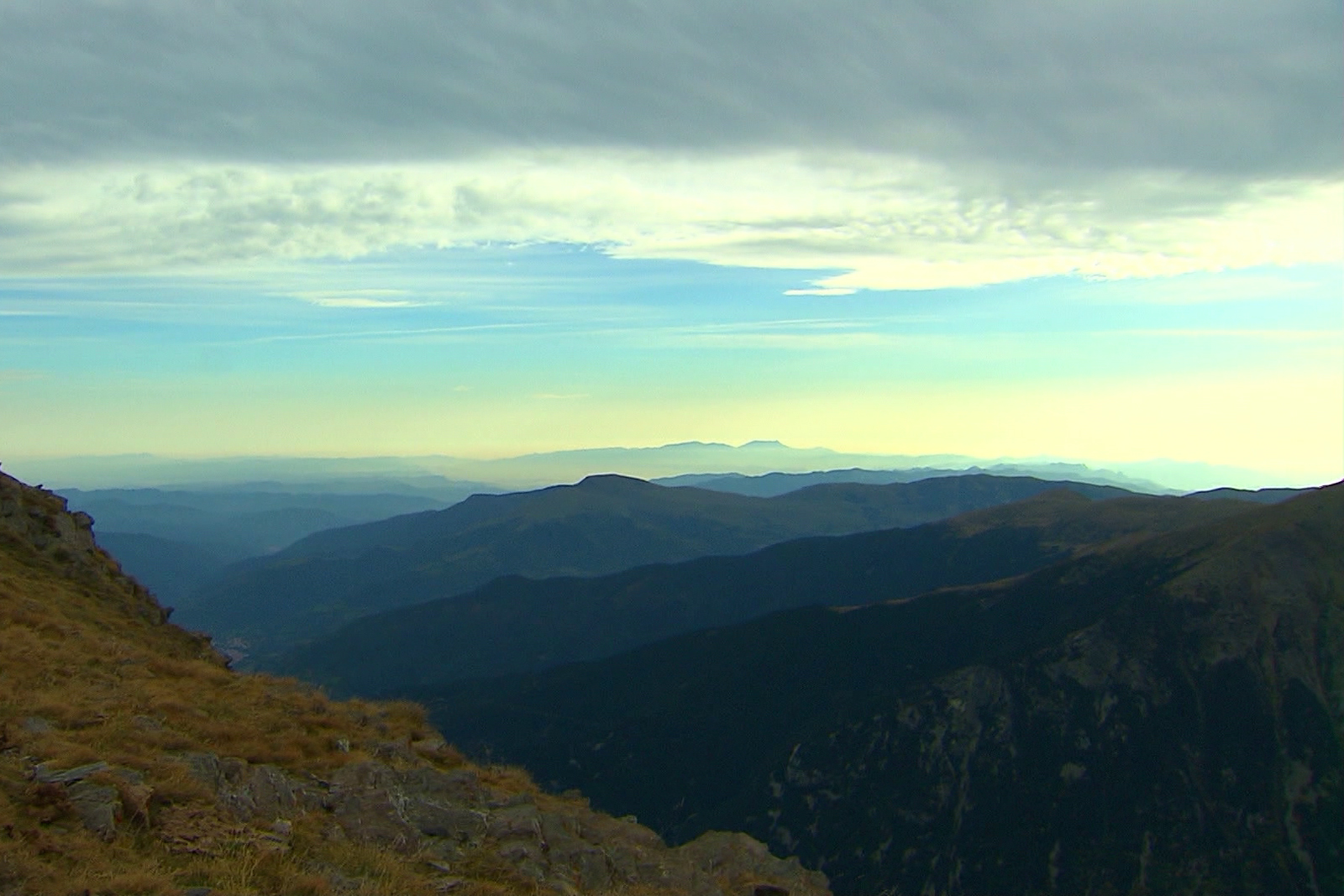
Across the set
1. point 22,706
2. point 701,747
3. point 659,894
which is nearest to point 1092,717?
point 701,747

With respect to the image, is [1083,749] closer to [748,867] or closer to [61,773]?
[748,867]

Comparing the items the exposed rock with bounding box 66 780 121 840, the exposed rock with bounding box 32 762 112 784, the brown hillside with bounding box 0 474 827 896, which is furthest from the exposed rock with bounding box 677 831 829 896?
the exposed rock with bounding box 32 762 112 784

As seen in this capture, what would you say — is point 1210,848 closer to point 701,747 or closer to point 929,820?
point 929,820

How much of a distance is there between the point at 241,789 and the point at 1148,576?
603 feet

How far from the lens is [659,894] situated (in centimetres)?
2089

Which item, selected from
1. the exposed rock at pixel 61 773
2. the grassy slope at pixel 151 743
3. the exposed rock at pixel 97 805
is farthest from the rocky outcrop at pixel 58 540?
the exposed rock at pixel 97 805

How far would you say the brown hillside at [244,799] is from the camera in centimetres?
1477

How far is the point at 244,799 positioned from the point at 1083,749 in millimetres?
146615

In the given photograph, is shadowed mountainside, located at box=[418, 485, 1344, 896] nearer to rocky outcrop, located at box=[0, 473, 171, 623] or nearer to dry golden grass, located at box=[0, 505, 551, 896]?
rocky outcrop, located at box=[0, 473, 171, 623]

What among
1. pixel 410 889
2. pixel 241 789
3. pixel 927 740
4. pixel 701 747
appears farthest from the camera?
pixel 701 747

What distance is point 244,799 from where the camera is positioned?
17812mm

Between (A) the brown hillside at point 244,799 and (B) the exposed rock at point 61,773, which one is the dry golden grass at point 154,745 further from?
(B) the exposed rock at point 61,773

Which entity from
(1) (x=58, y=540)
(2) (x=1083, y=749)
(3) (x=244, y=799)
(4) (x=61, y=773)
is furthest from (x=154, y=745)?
(2) (x=1083, y=749)

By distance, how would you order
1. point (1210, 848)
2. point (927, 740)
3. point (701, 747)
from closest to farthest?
point (1210, 848) < point (927, 740) < point (701, 747)
